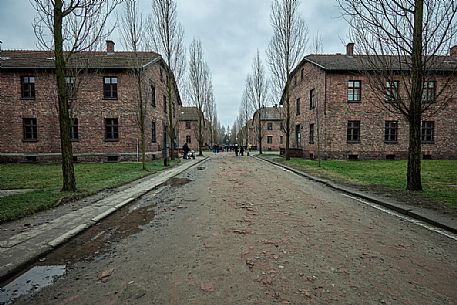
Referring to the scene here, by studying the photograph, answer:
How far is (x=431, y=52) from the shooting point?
329 inches

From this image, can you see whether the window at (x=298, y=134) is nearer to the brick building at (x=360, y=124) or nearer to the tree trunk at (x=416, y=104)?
the brick building at (x=360, y=124)

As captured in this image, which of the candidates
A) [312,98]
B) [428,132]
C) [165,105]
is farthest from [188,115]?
[428,132]

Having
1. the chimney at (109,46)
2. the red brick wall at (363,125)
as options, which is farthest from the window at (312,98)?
the chimney at (109,46)

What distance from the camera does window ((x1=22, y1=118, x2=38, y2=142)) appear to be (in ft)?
74.3

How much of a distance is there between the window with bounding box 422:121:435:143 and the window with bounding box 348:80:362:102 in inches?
268

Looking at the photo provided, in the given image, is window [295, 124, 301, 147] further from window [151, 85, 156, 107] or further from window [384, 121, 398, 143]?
window [151, 85, 156, 107]

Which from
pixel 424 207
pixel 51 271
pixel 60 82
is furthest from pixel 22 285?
pixel 424 207

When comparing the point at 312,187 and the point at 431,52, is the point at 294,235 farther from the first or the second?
the point at 431,52

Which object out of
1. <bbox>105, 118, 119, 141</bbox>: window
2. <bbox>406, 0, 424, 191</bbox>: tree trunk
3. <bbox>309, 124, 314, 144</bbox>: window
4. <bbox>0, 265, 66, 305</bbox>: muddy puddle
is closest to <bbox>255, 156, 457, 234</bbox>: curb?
<bbox>406, 0, 424, 191</bbox>: tree trunk

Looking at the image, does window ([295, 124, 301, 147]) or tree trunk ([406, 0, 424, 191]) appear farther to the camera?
window ([295, 124, 301, 147])

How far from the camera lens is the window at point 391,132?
24.0 m

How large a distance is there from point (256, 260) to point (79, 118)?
74.8ft

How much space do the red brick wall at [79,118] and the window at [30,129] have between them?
1.03ft

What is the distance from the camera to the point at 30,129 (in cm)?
2269
